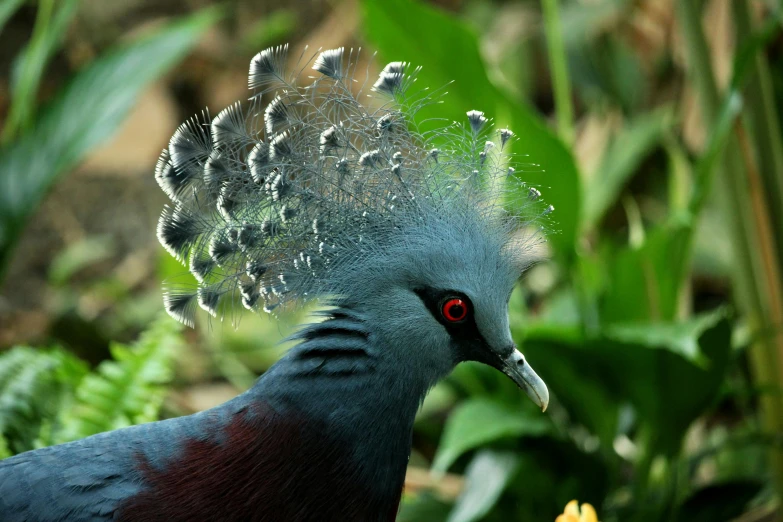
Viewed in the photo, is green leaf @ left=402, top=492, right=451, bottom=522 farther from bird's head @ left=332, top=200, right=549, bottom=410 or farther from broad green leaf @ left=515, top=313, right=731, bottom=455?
bird's head @ left=332, top=200, right=549, bottom=410

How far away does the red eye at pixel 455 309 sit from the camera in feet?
4.04

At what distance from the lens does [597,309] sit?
93.2 inches

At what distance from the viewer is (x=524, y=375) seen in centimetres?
127

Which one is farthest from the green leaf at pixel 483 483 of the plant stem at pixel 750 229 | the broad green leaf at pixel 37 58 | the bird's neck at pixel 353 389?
the broad green leaf at pixel 37 58

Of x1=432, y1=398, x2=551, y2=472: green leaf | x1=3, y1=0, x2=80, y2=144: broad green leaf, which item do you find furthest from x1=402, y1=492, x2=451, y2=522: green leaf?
x1=3, y1=0, x2=80, y2=144: broad green leaf

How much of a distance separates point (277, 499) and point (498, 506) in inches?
48.7

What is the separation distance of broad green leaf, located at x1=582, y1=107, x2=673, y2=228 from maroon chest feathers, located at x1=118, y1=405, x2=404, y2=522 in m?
1.97

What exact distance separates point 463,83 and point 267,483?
1354 mm

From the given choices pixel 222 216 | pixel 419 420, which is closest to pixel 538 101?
pixel 419 420

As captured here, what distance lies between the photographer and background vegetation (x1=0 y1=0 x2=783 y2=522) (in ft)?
6.52

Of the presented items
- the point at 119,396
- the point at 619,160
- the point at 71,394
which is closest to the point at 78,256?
the point at 71,394

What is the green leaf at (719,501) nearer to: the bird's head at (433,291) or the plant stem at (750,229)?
the plant stem at (750,229)

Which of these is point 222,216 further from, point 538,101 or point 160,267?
point 538,101

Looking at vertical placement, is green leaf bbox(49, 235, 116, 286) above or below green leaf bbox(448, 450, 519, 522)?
above
